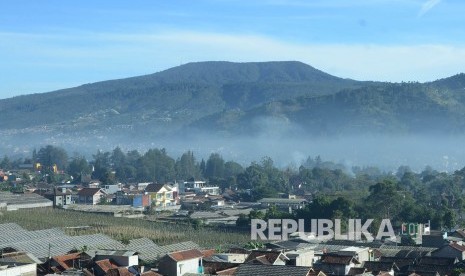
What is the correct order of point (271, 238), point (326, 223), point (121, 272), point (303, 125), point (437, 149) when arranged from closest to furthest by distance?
point (121, 272) → point (271, 238) → point (326, 223) → point (437, 149) → point (303, 125)

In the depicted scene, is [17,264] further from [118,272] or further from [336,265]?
[336,265]

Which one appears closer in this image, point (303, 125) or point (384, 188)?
point (384, 188)

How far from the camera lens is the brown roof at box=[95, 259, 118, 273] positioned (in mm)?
19375

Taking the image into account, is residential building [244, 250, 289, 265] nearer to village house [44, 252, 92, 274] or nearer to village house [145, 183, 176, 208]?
village house [44, 252, 92, 274]

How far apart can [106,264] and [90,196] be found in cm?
2699

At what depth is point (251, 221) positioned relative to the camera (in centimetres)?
3334

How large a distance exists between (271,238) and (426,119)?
97.9 meters

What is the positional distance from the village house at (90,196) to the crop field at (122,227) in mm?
8757

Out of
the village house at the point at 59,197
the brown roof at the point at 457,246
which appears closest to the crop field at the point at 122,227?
the village house at the point at 59,197

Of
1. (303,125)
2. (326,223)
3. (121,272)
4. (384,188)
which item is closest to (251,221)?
(326,223)

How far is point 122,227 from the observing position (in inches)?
1241

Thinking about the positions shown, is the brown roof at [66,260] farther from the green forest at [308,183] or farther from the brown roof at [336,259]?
the green forest at [308,183]

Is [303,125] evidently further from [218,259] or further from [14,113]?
[218,259]

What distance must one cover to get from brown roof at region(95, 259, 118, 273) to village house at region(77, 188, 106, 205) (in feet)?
86.5
